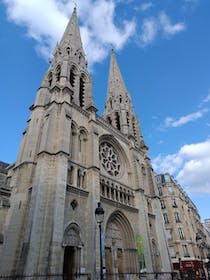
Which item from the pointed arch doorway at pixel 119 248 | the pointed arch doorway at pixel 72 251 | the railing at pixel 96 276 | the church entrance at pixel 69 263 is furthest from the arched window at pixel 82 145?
the railing at pixel 96 276

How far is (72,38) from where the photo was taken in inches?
1158

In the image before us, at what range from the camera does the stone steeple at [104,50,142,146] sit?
2919 cm

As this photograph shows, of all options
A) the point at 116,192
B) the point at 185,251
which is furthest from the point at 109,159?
the point at 185,251

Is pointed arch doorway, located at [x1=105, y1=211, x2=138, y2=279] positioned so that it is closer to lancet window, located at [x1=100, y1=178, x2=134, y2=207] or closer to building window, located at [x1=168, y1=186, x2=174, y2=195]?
lancet window, located at [x1=100, y1=178, x2=134, y2=207]

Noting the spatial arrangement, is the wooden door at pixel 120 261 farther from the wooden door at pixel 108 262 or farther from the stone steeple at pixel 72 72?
the stone steeple at pixel 72 72

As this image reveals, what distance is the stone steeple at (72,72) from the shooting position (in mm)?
21895

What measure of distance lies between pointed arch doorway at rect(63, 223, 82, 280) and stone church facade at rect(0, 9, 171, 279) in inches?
2.1

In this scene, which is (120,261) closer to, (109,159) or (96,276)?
(96,276)

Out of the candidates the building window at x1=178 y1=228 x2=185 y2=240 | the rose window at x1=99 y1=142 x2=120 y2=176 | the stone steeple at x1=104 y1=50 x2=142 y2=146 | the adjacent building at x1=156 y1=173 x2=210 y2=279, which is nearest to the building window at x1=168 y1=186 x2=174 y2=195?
the adjacent building at x1=156 y1=173 x2=210 y2=279

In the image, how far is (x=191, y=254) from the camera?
2909 cm

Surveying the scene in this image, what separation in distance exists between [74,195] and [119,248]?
6835mm

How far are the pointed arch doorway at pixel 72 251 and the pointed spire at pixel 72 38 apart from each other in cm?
2283

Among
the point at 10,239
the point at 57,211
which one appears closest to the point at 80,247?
the point at 57,211

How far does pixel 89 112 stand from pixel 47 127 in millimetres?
5812
